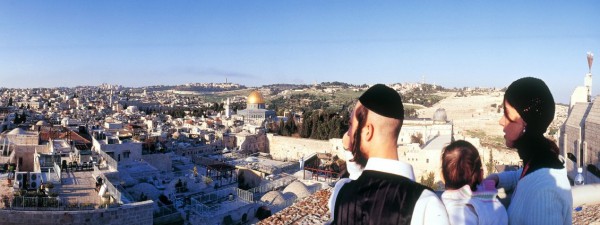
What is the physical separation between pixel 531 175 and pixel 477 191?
0.30 m

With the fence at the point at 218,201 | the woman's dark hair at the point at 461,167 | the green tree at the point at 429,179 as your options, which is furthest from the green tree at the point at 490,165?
the woman's dark hair at the point at 461,167

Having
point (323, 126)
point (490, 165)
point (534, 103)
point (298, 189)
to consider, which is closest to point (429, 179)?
point (490, 165)

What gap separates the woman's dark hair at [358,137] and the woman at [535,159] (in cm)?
63

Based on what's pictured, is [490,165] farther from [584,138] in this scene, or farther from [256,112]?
[256,112]

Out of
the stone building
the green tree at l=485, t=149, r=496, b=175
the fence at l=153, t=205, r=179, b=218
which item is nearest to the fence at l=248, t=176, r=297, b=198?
the fence at l=153, t=205, r=179, b=218

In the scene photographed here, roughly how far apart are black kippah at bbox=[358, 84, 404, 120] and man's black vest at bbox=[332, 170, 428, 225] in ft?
0.68

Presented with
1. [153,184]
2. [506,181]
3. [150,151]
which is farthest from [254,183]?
[506,181]

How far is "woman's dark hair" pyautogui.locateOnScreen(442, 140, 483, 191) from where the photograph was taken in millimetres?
1972

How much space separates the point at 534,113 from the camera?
1690mm

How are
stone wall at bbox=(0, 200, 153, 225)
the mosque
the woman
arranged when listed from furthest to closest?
the mosque
stone wall at bbox=(0, 200, 153, 225)
the woman

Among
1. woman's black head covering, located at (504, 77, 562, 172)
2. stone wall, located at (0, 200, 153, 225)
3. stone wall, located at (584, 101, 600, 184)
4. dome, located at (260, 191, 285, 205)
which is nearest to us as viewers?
woman's black head covering, located at (504, 77, 562, 172)

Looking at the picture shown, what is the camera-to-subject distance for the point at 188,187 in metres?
13.4

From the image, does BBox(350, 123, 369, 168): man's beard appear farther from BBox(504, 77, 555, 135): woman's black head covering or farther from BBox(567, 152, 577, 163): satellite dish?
BBox(567, 152, 577, 163): satellite dish

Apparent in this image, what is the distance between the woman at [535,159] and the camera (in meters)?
1.49
